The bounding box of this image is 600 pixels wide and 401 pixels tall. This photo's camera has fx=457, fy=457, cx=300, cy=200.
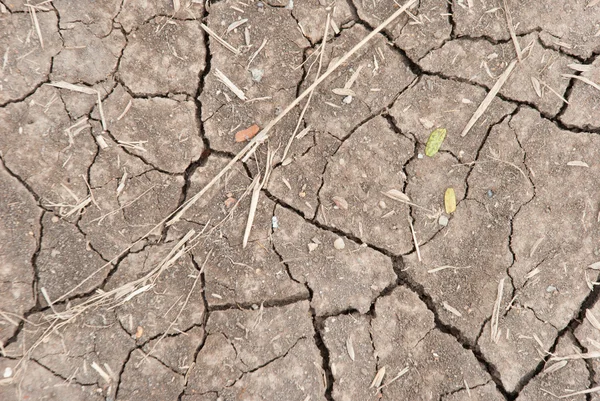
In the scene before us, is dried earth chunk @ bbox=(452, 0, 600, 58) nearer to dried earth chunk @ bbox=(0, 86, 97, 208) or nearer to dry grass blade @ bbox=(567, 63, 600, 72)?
dry grass blade @ bbox=(567, 63, 600, 72)

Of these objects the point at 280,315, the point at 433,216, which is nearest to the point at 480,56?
the point at 433,216

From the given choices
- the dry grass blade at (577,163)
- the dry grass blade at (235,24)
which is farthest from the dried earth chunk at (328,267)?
the dry grass blade at (577,163)

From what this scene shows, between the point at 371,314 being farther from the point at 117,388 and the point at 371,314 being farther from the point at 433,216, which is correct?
the point at 117,388

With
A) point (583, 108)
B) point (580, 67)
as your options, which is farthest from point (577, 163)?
point (580, 67)

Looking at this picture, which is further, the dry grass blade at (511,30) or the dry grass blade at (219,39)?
the dry grass blade at (511,30)

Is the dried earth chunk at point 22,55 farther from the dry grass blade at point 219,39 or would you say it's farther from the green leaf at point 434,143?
the green leaf at point 434,143

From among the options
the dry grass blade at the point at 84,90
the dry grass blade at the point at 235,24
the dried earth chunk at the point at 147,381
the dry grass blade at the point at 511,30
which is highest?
the dry grass blade at the point at 511,30
